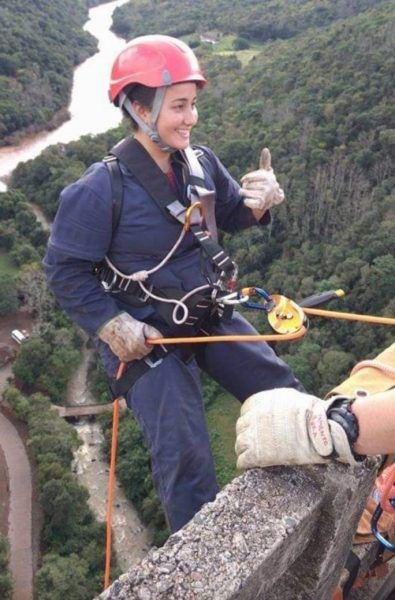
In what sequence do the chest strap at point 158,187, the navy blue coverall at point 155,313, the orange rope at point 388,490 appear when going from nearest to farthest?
the orange rope at point 388,490 → the navy blue coverall at point 155,313 → the chest strap at point 158,187

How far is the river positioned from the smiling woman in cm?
3401

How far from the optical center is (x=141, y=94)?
3.05m

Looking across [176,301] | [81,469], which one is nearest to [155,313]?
[176,301]

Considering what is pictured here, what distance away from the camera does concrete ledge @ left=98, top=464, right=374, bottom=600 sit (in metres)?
1.87

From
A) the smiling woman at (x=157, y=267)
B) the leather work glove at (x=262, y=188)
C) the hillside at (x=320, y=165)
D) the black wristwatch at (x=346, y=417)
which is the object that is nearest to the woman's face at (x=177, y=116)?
the smiling woman at (x=157, y=267)

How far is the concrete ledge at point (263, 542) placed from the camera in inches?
73.7

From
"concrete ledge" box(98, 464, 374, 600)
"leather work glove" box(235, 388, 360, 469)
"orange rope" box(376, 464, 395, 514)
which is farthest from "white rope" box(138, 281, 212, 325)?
"orange rope" box(376, 464, 395, 514)

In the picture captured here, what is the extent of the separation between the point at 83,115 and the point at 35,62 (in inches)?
298

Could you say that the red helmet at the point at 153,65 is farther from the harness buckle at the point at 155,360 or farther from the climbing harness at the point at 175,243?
the harness buckle at the point at 155,360

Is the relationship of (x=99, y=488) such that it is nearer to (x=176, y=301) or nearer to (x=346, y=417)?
(x=176, y=301)

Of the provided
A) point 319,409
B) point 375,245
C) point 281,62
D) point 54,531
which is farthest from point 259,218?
point 281,62

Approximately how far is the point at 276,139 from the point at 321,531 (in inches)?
1366

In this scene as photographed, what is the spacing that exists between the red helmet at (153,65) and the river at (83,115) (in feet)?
111

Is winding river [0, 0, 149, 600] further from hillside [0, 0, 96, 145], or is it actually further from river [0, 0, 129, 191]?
hillside [0, 0, 96, 145]
